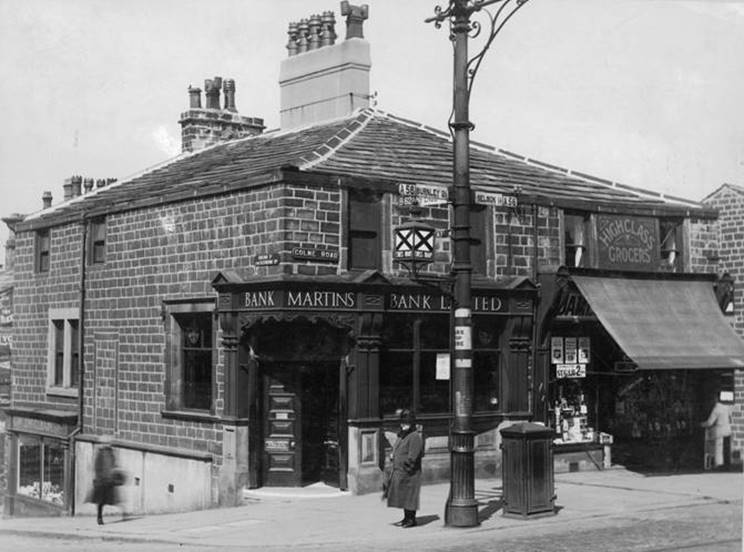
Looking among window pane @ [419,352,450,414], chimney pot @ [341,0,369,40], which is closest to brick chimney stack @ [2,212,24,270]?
chimney pot @ [341,0,369,40]

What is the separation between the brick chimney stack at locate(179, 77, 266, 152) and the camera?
27.9m

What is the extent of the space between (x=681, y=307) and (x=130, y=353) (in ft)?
35.9

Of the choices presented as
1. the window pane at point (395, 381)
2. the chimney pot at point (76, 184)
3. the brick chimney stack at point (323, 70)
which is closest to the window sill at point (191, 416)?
the window pane at point (395, 381)

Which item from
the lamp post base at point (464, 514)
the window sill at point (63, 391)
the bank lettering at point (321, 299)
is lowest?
the lamp post base at point (464, 514)

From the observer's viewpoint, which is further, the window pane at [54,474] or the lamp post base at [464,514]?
the window pane at [54,474]

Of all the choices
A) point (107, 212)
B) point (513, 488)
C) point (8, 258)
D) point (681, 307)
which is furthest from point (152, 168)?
point (8, 258)

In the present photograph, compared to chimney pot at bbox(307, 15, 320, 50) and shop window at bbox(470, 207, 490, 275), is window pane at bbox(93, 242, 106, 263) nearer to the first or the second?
chimney pot at bbox(307, 15, 320, 50)

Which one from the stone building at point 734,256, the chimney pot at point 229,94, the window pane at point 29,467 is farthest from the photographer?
the chimney pot at point 229,94

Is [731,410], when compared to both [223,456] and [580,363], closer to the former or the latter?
[580,363]

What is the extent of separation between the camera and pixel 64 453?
80.0ft

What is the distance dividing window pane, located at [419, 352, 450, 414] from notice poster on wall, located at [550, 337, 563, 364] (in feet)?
7.88

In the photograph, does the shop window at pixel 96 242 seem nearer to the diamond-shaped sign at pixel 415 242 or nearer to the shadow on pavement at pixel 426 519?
the diamond-shaped sign at pixel 415 242

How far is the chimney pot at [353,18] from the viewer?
24500mm

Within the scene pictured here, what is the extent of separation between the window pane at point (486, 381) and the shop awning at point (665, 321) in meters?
2.12
